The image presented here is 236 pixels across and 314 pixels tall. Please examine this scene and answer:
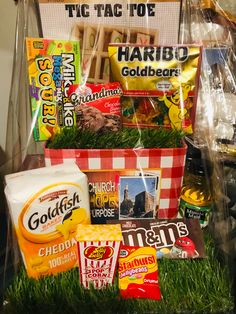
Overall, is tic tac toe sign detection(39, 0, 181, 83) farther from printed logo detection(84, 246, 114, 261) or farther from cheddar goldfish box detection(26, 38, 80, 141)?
printed logo detection(84, 246, 114, 261)

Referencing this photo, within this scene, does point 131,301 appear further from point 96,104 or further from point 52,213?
point 96,104

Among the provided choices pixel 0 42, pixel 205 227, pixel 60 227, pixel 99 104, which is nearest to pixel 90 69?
pixel 99 104

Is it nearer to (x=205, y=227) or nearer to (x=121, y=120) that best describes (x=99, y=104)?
(x=121, y=120)

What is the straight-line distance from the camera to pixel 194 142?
91cm

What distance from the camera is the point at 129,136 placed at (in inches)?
33.9

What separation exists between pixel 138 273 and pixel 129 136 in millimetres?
359

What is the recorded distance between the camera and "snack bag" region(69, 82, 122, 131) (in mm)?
869

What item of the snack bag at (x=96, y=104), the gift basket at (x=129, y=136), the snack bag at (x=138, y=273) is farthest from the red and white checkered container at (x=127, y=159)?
the snack bag at (x=138, y=273)

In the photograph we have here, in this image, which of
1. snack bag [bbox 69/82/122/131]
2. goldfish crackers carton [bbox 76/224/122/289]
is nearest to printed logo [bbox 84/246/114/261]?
goldfish crackers carton [bbox 76/224/122/289]

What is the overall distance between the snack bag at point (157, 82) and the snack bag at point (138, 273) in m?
0.37

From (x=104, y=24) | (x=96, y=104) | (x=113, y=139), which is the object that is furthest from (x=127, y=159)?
(x=104, y=24)

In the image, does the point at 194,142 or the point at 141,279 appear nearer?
the point at 141,279

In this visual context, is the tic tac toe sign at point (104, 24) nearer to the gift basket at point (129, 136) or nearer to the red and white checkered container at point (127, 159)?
the gift basket at point (129, 136)

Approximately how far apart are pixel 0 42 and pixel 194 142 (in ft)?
2.14
